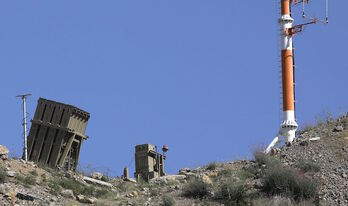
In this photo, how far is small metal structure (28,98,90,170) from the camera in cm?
3278

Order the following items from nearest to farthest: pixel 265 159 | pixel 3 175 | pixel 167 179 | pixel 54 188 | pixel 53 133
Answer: pixel 3 175 → pixel 54 188 → pixel 265 159 → pixel 53 133 → pixel 167 179

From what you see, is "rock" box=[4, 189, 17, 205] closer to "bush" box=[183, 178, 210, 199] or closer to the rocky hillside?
the rocky hillside

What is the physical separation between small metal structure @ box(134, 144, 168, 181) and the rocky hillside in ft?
4.97

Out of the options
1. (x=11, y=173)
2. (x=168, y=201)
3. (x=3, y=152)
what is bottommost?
(x=168, y=201)

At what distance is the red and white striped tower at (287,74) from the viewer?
45.9m

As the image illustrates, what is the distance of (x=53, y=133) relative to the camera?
1296 inches

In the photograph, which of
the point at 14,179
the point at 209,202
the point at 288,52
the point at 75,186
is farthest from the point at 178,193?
the point at 288,52

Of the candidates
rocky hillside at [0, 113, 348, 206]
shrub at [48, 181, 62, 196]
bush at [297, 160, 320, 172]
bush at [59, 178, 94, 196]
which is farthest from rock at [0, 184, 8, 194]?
bush at [297, 160, 320, 172]

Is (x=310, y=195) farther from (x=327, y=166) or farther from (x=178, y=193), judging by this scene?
(x=178, y=193)

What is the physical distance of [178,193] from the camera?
100ft

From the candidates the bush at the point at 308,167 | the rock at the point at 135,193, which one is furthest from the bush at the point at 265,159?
the rock at the point at 135,193

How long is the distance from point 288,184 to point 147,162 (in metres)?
8.48

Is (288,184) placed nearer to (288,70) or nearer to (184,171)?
(184,171)

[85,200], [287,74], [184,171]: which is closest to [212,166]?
[184,171]
